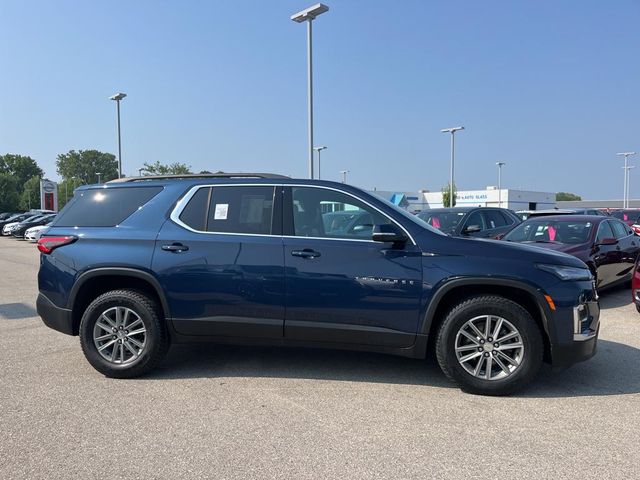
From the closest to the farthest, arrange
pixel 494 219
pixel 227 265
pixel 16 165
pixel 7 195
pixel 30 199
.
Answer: pixel 227 265 → pixel 494 219 → pixel 7 195 → pixel 30 199 → pixel 16 165

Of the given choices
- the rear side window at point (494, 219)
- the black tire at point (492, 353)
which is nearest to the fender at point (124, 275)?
the black tire at point (492, 353)

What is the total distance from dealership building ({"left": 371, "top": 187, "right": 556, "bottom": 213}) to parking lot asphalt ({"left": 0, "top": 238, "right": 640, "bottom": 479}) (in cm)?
5265

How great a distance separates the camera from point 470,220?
38.5ft

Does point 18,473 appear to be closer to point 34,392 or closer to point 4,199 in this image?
point 34,392

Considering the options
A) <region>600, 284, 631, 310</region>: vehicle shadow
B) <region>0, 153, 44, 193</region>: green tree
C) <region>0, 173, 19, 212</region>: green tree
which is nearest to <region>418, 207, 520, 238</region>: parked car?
<region>600, 284, 631, 310</region>: vehicle shadow

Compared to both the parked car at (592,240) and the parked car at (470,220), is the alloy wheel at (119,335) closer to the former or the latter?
the parked car at (592,240)

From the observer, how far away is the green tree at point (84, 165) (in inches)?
4739

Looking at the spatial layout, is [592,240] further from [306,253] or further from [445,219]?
[306,253]

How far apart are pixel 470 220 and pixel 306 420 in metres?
8.89

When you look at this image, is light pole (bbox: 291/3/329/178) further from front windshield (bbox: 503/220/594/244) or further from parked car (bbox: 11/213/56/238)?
parked car (bbox: 11/213/56/238)

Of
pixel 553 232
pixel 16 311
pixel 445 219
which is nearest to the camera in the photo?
pixel 16 311

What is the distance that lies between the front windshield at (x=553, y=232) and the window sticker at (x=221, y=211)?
606 cm

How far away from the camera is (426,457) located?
3221 millimetres

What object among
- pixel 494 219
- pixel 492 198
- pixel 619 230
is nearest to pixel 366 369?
pixel 619 230
